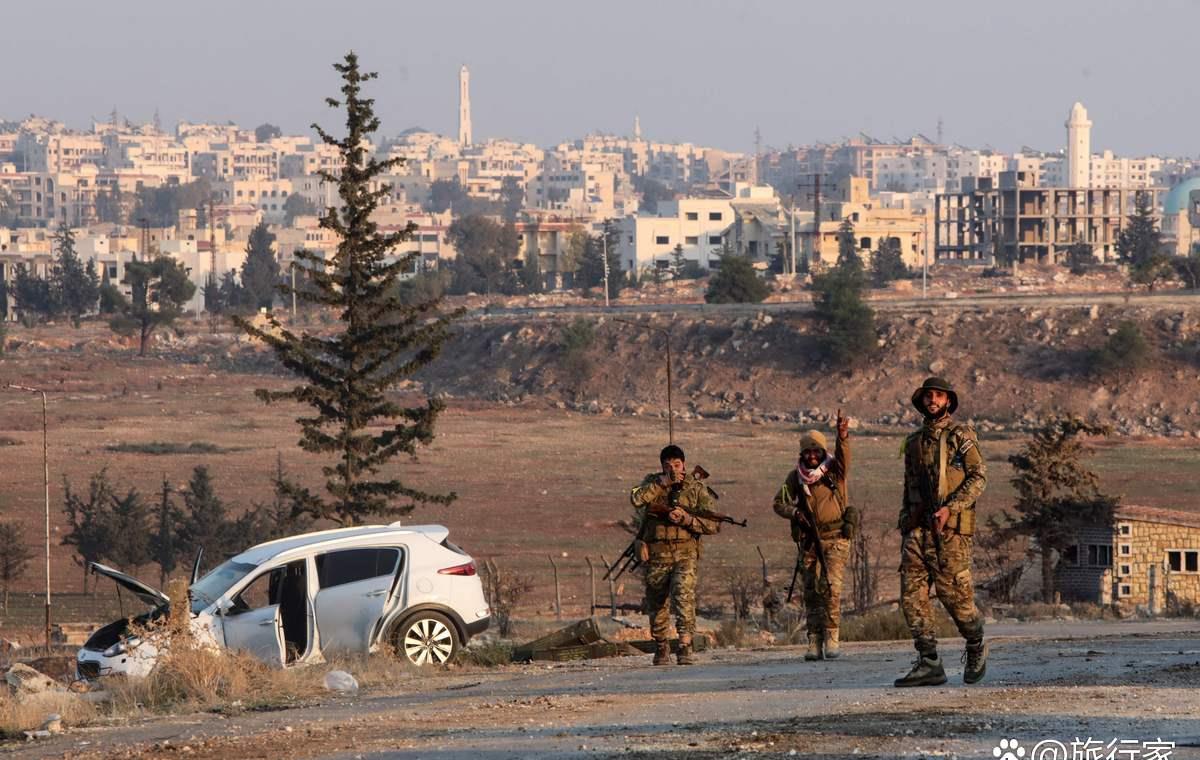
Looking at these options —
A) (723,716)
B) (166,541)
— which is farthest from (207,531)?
(723,716)

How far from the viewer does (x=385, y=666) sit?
51.4 feet

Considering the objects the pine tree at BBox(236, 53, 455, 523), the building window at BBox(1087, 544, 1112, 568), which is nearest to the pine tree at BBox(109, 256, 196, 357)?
the pine tree at BBox(236, 53, 455, 523)

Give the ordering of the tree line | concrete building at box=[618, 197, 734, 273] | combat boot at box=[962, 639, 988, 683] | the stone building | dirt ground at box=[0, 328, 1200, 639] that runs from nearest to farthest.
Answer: combat boot at box=[962, 639, 988, 683] → the stone building → the tree line → dirt ground at box=[0, 328, 1200, 639] → concrete building at box=[618, 197, 734, 273]

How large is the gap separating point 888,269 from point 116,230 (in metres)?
95.0

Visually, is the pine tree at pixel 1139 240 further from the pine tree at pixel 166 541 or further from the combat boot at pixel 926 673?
the combat boot at pixel 926 673

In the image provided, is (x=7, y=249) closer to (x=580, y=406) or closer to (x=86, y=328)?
(x=86, y=328)

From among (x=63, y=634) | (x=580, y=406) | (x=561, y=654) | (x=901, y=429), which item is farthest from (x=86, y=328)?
(x=561, y=654)

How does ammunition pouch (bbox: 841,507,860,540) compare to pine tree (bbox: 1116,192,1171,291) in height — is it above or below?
below

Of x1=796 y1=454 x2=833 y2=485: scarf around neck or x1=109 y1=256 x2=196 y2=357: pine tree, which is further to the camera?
x1=109 y1=256 x2=196 y2=357: pine tree

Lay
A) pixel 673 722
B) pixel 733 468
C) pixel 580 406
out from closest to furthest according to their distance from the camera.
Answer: pixel 673 722 < pixel 733 468 < pixel 580 406

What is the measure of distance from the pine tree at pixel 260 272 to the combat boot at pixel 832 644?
113m

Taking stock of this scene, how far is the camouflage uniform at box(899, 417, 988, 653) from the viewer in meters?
11.8

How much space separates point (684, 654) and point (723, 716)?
4.03 metres

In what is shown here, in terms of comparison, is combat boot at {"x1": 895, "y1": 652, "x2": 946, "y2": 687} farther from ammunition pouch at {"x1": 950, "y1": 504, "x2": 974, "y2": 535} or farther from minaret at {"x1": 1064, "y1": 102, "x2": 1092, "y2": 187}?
minaret at {"x1": 1064, "y1": 102, "x2": 1092, "y2": 187}
